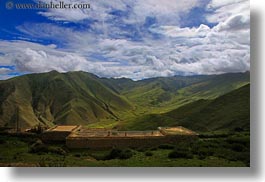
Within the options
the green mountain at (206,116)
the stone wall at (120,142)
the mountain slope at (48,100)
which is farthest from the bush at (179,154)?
the mountain slope at (48,100)

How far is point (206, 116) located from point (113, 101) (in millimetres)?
1662

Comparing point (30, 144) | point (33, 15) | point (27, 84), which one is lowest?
point (30, 144)

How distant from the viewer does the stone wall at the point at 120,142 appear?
23.5ft

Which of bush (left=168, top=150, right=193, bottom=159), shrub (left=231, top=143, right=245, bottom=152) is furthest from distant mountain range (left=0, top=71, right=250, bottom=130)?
bush (left=168, top=150, right=193, bottom=159)

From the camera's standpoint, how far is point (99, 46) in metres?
7.27

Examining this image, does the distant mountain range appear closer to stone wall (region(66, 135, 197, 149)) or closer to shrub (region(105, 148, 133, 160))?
stone wall (region(66, 135, 197, 149))

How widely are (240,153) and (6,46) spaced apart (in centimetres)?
440

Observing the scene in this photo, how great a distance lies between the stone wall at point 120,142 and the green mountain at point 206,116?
0.22m

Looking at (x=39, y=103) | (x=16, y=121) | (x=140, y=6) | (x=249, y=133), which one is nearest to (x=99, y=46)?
(x=140, y=6)

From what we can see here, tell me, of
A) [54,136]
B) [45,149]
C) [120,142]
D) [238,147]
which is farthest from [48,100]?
[238,147]

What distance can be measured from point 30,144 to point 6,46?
1.74 metres

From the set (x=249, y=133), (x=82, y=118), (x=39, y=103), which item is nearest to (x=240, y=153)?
(x=249, y=133)

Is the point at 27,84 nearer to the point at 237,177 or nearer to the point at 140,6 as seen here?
the point at 140,6

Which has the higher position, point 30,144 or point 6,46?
point 6,46
